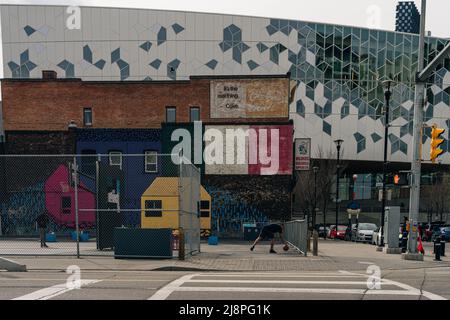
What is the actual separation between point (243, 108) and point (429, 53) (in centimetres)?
4040

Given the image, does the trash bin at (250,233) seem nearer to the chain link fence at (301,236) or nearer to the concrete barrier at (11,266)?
the chain link fence at (301,236)

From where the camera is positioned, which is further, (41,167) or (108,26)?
(108,26)

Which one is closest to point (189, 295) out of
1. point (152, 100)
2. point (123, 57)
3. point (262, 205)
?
point (262, 205)

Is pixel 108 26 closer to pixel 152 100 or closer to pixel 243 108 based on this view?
pixel 152 100

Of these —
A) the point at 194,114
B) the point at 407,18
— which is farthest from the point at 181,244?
the point at 407,18

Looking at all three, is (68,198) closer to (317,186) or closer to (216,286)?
(216,286)

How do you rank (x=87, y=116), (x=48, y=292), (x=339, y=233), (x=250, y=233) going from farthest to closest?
(x=339, y=233), (x=87, y=116), (x=250, y=233), (x=48, y=292)

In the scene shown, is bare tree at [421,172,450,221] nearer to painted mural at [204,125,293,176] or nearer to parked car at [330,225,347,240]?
parked car at [330,225,347,240]

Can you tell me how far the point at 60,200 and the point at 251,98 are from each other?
15.2 m

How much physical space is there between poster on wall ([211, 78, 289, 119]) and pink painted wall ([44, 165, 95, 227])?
10929 mm

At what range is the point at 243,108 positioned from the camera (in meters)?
28.5

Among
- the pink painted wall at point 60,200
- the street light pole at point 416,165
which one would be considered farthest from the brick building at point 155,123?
the street light pole at point 416,165

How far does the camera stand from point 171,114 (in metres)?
30.1

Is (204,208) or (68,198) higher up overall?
(68,198)
